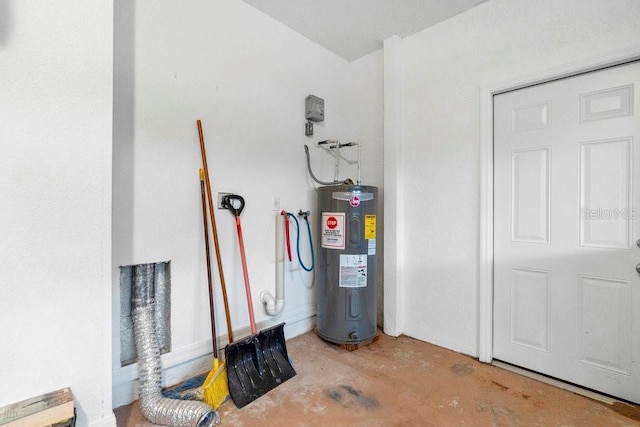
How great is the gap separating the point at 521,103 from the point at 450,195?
774 millimetres

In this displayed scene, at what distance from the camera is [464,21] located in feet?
7.60

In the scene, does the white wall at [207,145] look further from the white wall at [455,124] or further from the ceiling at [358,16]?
the white wall at [455,124]

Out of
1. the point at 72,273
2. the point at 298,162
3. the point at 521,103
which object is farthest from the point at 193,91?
the point at 521,103

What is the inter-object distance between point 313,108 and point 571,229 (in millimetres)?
2064

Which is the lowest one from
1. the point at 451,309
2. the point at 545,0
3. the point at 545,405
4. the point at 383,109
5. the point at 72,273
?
the point at 545,405

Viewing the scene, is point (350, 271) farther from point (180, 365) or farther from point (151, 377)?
point (151, 377)

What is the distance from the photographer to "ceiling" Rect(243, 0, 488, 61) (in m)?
2.24

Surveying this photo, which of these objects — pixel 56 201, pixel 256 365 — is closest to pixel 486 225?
pixel 256 365

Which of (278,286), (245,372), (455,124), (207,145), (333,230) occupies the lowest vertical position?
(245,372)

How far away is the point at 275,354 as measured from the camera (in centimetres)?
206

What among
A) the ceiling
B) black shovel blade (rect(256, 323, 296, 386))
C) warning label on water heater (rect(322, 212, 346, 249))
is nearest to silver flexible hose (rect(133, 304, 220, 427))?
black shovel blade (rect(256, 323, 296, 386))

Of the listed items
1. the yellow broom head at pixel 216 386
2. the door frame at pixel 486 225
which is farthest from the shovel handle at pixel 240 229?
the door frame at pixel 486 225

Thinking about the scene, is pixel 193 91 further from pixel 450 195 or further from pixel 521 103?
pixel 521 103

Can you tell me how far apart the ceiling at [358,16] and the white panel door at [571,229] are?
0.86 m
